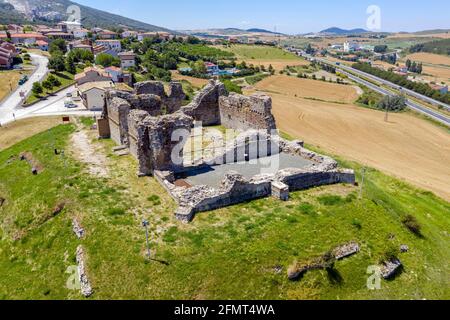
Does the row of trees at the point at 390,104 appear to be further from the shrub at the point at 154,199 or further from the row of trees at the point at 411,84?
the shrub at the point at 154,199

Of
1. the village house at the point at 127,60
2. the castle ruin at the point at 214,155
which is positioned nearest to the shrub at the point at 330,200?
the castle ruin at the point at 214,155

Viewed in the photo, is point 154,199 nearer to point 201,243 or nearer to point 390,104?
point 201,243

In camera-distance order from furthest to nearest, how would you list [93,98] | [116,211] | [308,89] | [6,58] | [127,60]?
[308,89]
[127,60]
[6,58]
[93,98]
[116,211]

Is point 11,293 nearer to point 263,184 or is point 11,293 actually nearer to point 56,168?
point 56,168

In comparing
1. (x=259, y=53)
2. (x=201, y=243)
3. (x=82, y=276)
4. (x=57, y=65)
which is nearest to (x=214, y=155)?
(x=201, y=243)
